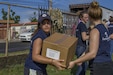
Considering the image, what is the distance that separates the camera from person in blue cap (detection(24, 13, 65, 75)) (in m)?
4.41

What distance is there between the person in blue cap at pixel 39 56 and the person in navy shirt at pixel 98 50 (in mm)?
399

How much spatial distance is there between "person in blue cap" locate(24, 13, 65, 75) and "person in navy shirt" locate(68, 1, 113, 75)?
399 millimetres

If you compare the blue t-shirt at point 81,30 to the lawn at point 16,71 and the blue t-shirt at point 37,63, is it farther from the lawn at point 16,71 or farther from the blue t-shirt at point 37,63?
the blue t-shirt at point 37,63

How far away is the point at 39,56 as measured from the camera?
14.6ft

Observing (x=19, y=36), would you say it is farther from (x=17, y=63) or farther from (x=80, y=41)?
(x=80, y=41)

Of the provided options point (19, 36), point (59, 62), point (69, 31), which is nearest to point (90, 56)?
point (59, 62)

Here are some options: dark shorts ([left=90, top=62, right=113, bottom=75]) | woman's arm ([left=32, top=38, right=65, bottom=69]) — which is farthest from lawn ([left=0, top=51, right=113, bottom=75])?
woman's arm ([left=32, top=38, right=65, bottom=69])

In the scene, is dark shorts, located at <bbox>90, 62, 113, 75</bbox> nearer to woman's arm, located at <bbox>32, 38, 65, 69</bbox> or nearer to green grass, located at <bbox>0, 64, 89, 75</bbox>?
woman's arm, located at <bbox>32, 38, 65, 69</bbox>

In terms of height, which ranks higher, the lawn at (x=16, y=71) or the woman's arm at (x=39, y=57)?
the woman's arm at (x=39, y=57)

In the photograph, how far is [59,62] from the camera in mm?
4387

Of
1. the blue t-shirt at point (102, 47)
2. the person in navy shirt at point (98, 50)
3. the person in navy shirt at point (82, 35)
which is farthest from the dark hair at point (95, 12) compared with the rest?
the person in navy shirt at point (82, 35)

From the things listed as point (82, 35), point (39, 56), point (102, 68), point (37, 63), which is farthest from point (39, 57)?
point (82, 35)

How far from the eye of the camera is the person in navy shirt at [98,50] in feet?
15.3

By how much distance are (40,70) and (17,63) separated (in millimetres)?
6258
